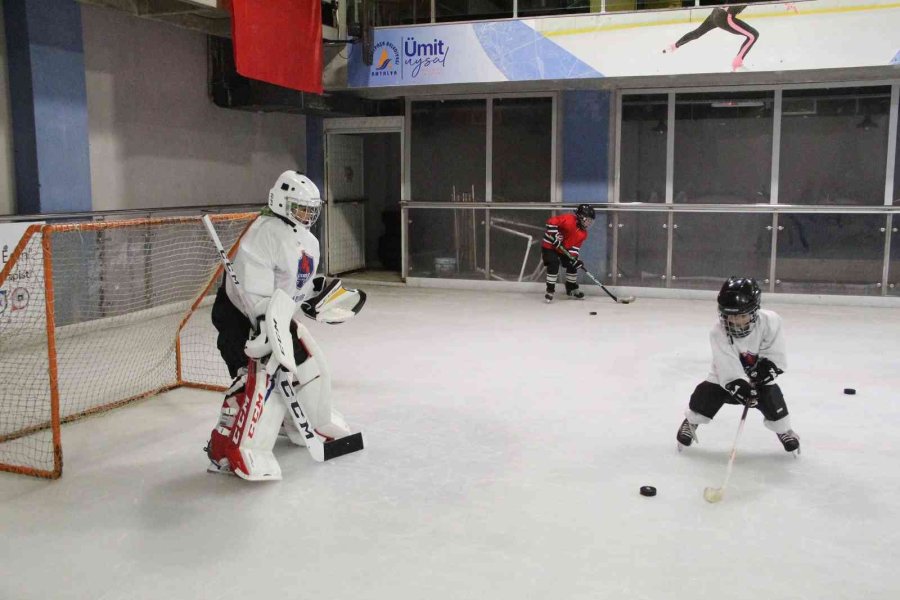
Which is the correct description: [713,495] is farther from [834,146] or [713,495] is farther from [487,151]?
[487,151]

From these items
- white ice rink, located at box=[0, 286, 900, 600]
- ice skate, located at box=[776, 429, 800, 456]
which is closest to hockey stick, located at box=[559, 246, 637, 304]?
white ice rink, located at box=[0, 286, 900, 600]

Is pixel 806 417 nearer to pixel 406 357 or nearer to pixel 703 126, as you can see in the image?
pixel 406 357

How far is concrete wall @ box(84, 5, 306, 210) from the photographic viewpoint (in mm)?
6555

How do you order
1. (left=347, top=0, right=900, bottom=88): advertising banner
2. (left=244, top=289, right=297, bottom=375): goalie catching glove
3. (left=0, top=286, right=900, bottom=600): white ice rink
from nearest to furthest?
(left=0, top=286, right=900, bottom=600): white ice rink, (left=244, top=289, right=297, bottom=375): goalie catching glove, (left=347, top=0, right=900, bottom=88): advertising banner

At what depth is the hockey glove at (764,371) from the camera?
11.0 feet

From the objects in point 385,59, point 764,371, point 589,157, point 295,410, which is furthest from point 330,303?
point 589,157

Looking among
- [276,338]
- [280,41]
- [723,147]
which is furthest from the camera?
[723,147]

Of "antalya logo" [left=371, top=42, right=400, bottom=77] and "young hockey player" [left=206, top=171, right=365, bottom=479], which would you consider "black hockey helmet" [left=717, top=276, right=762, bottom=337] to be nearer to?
"young hockey player" [left=206, top=171, right=365, bottom=479]

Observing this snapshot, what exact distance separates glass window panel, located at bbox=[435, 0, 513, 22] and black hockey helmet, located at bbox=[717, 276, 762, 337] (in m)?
5.63

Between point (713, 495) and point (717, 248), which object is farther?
point (717, 248)

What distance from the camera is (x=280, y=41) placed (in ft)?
22.9

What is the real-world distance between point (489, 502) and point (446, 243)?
19.9 ft

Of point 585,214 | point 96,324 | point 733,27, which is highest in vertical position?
point 733,27

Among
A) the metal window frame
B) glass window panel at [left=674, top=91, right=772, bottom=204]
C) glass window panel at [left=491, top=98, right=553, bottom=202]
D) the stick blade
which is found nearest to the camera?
the stick blade
